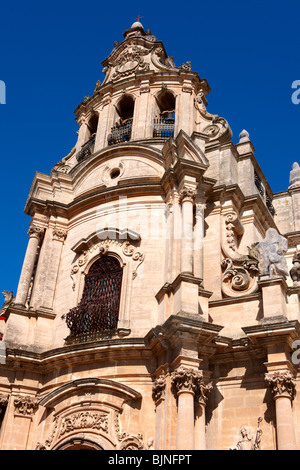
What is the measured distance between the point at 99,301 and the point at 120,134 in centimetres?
733

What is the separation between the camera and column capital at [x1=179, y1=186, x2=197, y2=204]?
1622 cm

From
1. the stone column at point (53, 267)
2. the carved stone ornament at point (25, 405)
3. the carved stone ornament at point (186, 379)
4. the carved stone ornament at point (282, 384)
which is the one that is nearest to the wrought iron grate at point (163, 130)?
the stone column at point (53, 267)

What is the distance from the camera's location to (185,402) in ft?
41.5

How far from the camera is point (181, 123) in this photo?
20312 millimetres

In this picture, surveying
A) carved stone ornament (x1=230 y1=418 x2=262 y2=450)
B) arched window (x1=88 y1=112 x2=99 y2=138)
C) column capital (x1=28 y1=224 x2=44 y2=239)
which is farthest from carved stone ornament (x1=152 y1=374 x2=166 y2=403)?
arched window (x1=88 y1=112 x2=99 y2=138)

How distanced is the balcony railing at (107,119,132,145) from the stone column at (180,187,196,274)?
542 cm

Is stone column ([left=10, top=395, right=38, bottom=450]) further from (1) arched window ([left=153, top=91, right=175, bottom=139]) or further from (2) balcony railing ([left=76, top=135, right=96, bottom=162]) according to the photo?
(1) arched window ([left=153, top=91, right=175, bottom=139])

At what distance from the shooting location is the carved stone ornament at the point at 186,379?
12.8 metres

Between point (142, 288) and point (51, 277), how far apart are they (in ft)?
11.3

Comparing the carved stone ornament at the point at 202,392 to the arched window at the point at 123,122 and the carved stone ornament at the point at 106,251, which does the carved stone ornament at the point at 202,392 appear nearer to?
the carved stone ornament at the point at 106,251

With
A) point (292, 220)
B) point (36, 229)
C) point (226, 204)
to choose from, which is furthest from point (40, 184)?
point (292, 220)

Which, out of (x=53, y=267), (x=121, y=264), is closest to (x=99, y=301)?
(x=121, y=264)

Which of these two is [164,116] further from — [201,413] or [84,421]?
[201,413]
